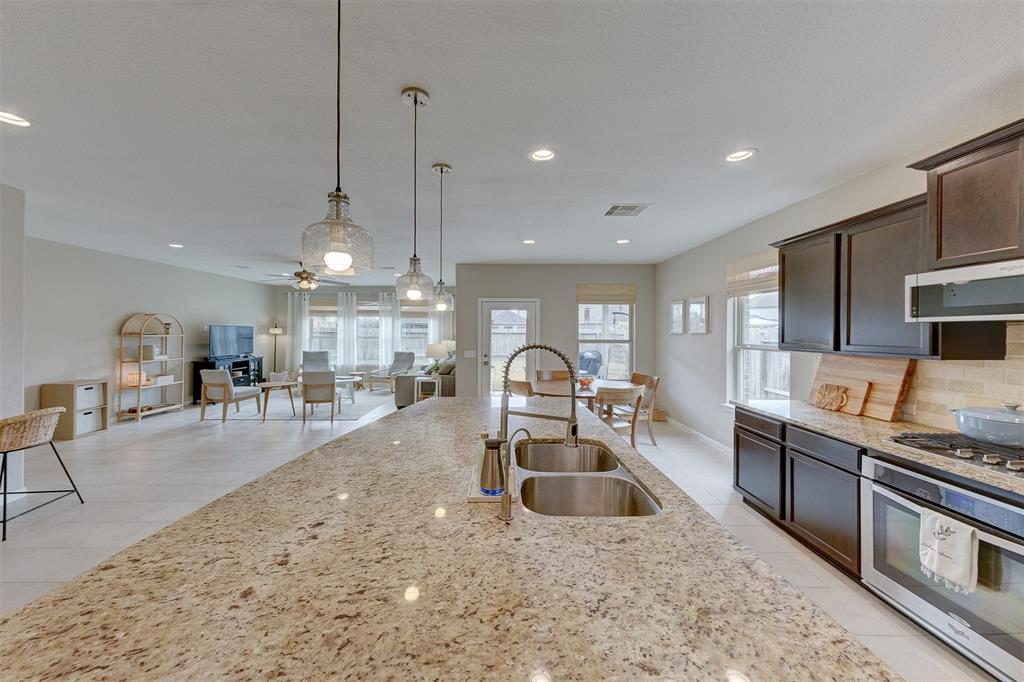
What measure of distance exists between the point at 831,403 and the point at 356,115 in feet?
11.4

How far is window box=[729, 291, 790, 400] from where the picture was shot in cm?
402

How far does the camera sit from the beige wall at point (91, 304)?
508 cm

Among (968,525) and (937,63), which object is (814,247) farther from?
(968,525)

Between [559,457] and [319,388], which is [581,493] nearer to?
[559,457]

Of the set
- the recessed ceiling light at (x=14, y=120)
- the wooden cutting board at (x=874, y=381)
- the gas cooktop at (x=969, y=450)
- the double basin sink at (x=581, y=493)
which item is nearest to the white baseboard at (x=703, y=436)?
the wooden cutting board at (x=874, y=381)

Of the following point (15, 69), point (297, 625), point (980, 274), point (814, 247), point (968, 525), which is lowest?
point (968, 525)

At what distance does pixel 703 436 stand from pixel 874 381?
267 centimetres

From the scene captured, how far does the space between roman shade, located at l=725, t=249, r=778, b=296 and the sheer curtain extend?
9.05 meters

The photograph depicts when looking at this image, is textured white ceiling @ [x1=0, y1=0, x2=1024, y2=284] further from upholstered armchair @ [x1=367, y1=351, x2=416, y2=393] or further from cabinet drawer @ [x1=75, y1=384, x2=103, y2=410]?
upholstered armchair @ [x1=367, y1=351, x2=416, y2=393]

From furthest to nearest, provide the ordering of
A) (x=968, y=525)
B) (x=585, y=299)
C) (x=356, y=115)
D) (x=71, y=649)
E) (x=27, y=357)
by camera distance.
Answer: (x=585, y=299), (x=27, y=357), (x=356, y=115), (x=968, y=525), (x=71, y=649)

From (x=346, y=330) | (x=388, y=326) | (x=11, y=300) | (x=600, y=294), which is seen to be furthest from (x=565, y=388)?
(x=346, y=330)

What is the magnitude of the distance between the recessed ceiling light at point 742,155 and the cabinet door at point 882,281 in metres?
0.77

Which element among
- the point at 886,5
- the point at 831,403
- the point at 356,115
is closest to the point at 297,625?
the point at 356,115

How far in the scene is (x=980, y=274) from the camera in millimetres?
1836
